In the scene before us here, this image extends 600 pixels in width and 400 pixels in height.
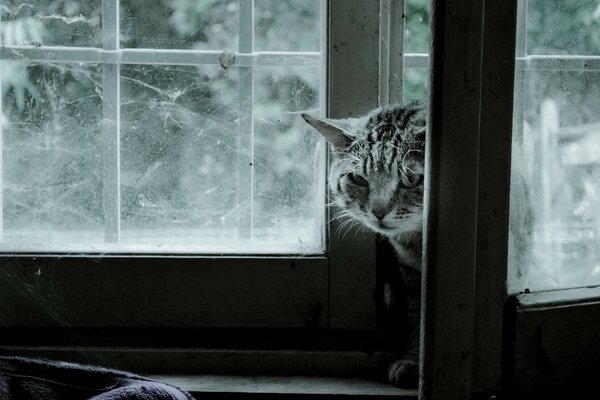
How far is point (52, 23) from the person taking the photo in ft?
3.58

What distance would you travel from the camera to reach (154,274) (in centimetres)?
108

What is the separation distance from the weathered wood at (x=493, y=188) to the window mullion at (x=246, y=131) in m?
0.47

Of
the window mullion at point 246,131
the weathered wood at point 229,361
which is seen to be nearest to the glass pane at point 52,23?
the window mullion at point 246,131

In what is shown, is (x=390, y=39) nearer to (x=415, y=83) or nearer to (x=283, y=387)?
(x=415, y=83)

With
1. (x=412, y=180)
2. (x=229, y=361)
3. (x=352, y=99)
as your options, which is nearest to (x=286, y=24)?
(x=352, y=99)

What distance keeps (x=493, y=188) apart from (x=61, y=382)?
70 centimetres

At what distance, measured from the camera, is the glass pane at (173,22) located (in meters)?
1.09

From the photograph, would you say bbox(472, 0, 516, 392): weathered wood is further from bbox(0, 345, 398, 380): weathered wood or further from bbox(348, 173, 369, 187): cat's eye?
bbox(348, 173, 369, 187): cat's eye

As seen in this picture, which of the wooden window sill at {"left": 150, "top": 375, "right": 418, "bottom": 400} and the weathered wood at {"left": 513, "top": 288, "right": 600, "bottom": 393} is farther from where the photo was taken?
the wooden window sill at {"left": 150, "top": 375, "right": 418, "bottom": 400}

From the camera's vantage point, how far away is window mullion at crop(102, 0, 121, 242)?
109 cm

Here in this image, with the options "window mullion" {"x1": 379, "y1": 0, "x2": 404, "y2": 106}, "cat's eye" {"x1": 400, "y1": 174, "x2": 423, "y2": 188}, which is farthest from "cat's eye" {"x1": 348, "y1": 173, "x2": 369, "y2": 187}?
"window mullion" {"x1": 379, "y1": 0, "x2": 404, "y2": 106}

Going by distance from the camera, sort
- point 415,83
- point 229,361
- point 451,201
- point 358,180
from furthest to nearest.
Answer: point 358,180 → point 415,83 → point 229,361 → point 451,201

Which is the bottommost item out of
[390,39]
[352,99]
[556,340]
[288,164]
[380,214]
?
[556,340]

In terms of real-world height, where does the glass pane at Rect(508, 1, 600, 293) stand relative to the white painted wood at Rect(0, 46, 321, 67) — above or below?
below
